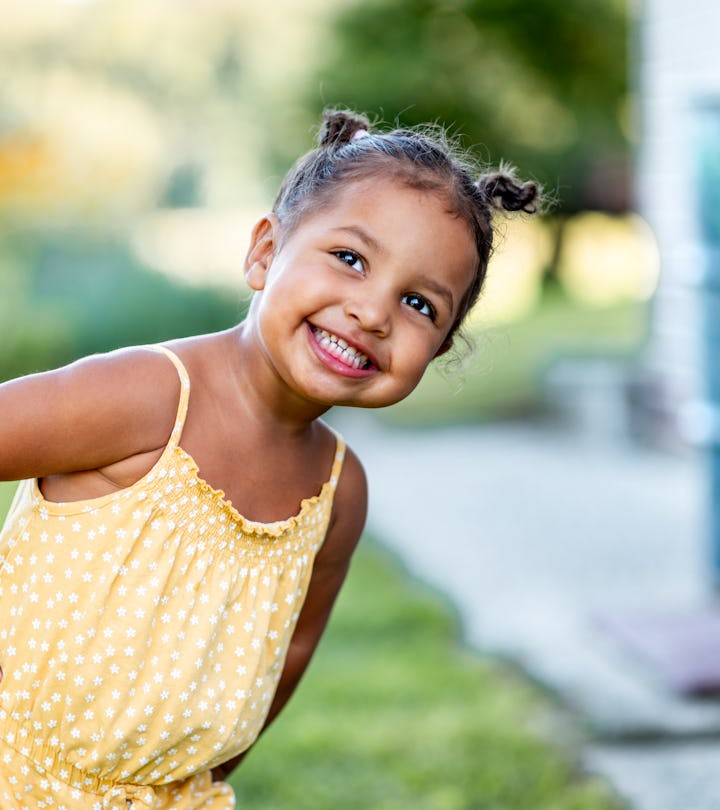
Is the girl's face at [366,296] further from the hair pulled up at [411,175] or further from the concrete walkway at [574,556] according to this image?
the concrete walkway at [574,556]

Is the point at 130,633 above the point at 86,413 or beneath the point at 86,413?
beneath

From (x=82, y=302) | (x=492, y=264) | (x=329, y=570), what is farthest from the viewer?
(x=82, y=302)

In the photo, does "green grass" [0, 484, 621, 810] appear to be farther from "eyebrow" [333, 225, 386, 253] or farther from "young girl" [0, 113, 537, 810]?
"eyebrow" [333, 225, 386, 253]

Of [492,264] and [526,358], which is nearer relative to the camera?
[492,264]

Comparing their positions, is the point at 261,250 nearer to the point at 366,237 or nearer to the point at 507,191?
the point at 366,237

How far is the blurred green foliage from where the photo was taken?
332 inches

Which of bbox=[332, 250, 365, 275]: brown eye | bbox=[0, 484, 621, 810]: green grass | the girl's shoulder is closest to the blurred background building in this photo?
bbox=[0, 484, 621, 810]: green grass

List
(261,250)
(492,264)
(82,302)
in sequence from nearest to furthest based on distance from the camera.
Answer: (261,250) → (492,264) → (82,302)

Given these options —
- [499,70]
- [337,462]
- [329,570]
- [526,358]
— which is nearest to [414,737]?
[329,570]

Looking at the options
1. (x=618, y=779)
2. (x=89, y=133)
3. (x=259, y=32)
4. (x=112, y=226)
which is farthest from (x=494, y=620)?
(x=259, y=32)

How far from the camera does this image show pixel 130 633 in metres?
1.79

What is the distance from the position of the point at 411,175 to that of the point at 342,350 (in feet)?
0.85

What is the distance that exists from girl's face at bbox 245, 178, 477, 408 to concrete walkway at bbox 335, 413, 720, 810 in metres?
1.67

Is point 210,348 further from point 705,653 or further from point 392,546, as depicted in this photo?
point 392,546
